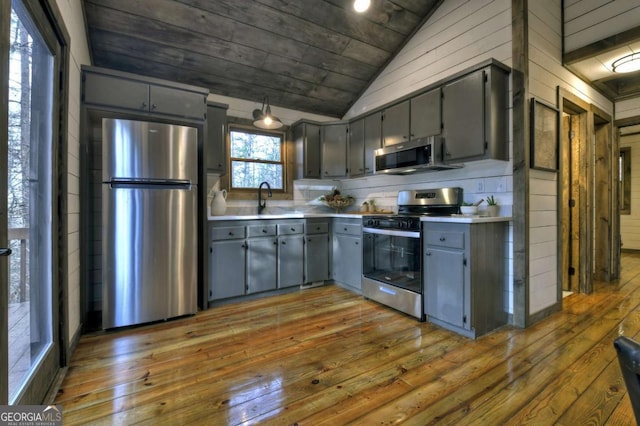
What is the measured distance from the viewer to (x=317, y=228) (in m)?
3.86

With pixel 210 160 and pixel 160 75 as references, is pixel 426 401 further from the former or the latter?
pixel 160 75

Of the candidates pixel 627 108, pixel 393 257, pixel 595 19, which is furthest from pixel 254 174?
pixel 627 108

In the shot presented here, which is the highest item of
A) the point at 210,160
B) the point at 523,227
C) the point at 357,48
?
the point at 357,48

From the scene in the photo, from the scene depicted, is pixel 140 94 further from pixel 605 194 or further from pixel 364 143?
pixel 605 194

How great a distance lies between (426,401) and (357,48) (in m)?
3.73

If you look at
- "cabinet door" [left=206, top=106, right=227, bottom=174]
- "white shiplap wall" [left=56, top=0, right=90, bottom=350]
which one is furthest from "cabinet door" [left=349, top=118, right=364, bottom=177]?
"white shiplap wall" [left=56, top=0, right=90, bottom=350]

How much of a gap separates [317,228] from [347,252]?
1.62 feet

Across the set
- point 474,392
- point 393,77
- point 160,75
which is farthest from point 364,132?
point 474,392

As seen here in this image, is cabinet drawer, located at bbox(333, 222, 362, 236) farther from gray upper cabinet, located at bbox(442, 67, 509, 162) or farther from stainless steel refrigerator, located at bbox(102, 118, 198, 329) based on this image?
stainless steel refrigerator, located at bbox(102, 118, 198, 329)

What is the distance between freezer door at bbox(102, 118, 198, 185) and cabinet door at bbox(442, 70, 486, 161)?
8.02 ft

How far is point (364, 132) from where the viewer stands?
3.95 meters

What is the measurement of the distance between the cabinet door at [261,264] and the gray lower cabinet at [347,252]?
85 cm

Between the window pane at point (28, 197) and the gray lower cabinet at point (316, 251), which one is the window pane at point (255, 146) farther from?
the window pane at point (28, 197)

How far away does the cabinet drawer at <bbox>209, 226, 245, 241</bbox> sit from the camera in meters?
3.15
